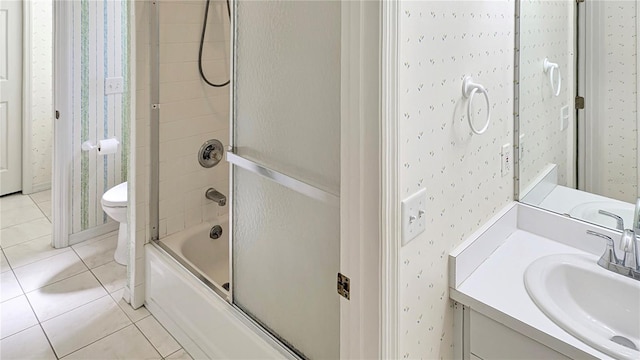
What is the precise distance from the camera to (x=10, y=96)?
144 inches

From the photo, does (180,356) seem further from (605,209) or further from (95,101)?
(95,101)

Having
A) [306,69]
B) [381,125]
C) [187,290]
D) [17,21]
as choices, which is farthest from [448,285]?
[17,21]

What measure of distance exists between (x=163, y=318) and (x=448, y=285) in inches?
58.7

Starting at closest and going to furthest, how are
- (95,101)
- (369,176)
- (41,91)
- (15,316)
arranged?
(369,176) < (15,316) < (95,101) < (41,91)

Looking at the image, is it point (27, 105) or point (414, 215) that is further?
point (27, 105)

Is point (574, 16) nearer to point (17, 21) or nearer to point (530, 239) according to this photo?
point (530, 239)

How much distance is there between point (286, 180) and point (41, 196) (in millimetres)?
3539

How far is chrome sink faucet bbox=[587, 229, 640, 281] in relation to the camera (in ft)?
4.02

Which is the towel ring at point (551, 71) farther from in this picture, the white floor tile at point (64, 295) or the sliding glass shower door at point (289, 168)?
the white floor tile at point (64, 295)

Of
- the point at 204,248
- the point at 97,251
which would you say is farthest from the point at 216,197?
the point at 97,251

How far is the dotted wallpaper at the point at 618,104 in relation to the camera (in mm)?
1313

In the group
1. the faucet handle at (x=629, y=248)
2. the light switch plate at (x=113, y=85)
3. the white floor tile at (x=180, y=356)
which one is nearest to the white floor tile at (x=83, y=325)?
the white floor tile at (x=180, y=356)

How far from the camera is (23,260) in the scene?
2750mm

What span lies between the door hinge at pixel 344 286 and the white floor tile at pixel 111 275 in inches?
73.7
